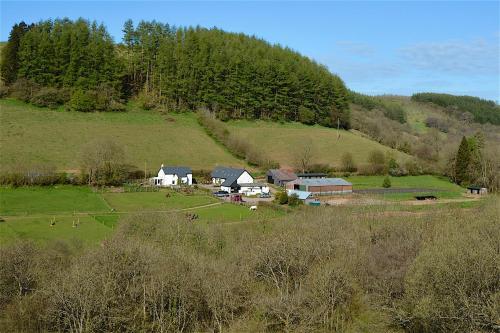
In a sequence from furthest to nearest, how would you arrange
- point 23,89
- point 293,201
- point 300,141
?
point 300,141 → point 23,89 → point 293,201

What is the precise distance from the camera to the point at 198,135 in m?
74.3

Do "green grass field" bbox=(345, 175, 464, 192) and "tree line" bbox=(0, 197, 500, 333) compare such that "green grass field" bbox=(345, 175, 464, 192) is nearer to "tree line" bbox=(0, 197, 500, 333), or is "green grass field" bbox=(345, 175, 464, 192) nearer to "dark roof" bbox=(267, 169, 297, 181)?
"dark roof" bbox=(267, 169, 297, 181)

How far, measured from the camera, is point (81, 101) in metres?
71.3

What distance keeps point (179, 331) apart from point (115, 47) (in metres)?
74.0

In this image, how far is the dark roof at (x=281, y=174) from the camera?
209 ft

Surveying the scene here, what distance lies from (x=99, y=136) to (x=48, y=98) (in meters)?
11.5

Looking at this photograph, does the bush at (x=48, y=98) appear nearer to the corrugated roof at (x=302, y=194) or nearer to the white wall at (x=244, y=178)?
the white wall at (x=244, y=178)

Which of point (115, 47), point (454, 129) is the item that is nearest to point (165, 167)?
point (115, 47)

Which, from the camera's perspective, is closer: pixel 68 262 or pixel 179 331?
pixel 179 331

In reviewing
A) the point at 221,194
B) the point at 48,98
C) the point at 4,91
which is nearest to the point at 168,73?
the point at 48,98

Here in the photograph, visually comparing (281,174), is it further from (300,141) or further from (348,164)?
(300,141)

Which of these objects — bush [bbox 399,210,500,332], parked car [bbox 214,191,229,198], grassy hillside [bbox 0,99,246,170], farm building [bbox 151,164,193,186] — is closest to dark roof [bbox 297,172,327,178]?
grassy hillside [bbox 0,99,246,170]

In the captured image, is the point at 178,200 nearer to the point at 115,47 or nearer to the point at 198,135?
the point at 198,135

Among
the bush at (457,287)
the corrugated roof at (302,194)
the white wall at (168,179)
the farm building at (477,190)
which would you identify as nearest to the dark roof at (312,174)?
the corrugated roof at (302,194)
